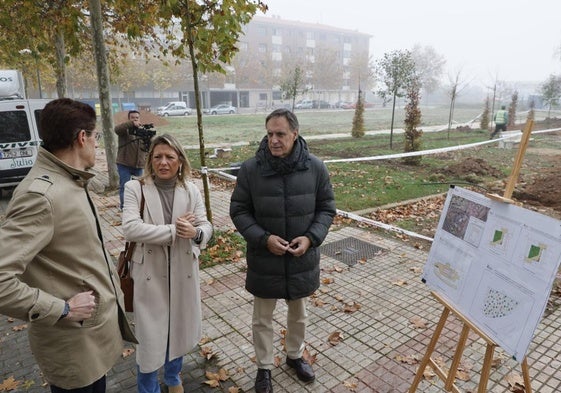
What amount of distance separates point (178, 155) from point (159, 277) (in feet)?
2.90

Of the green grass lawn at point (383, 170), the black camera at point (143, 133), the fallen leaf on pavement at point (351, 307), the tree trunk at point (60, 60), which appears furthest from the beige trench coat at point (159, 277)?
the tree trunk at point (60, 60)

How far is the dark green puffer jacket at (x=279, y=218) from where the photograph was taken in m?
2.98

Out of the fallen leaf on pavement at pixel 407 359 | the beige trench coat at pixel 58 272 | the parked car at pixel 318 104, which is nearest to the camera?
the beige trench coat at pixel 58 272

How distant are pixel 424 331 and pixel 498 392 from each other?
947mm

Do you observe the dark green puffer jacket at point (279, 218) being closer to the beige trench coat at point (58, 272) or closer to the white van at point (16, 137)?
the beige trench coat at point (58, 272)

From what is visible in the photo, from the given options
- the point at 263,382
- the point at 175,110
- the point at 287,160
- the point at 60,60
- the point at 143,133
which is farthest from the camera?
the point at 175,110

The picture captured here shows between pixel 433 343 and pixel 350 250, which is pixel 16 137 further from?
pixel 433 343

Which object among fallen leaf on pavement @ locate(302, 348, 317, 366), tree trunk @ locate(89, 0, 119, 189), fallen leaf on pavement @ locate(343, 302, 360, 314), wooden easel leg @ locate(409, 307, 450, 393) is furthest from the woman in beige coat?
tree trunk @ locate(89, 0, 119, 189)

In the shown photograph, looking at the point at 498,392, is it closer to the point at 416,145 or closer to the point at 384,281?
the point at 384,281

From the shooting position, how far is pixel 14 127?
9617 mm

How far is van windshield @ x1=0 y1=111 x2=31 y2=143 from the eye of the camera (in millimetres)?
9477

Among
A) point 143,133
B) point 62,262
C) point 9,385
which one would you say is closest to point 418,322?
point 62,262

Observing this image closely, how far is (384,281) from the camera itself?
519 cm

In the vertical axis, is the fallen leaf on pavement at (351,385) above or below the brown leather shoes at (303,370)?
below
